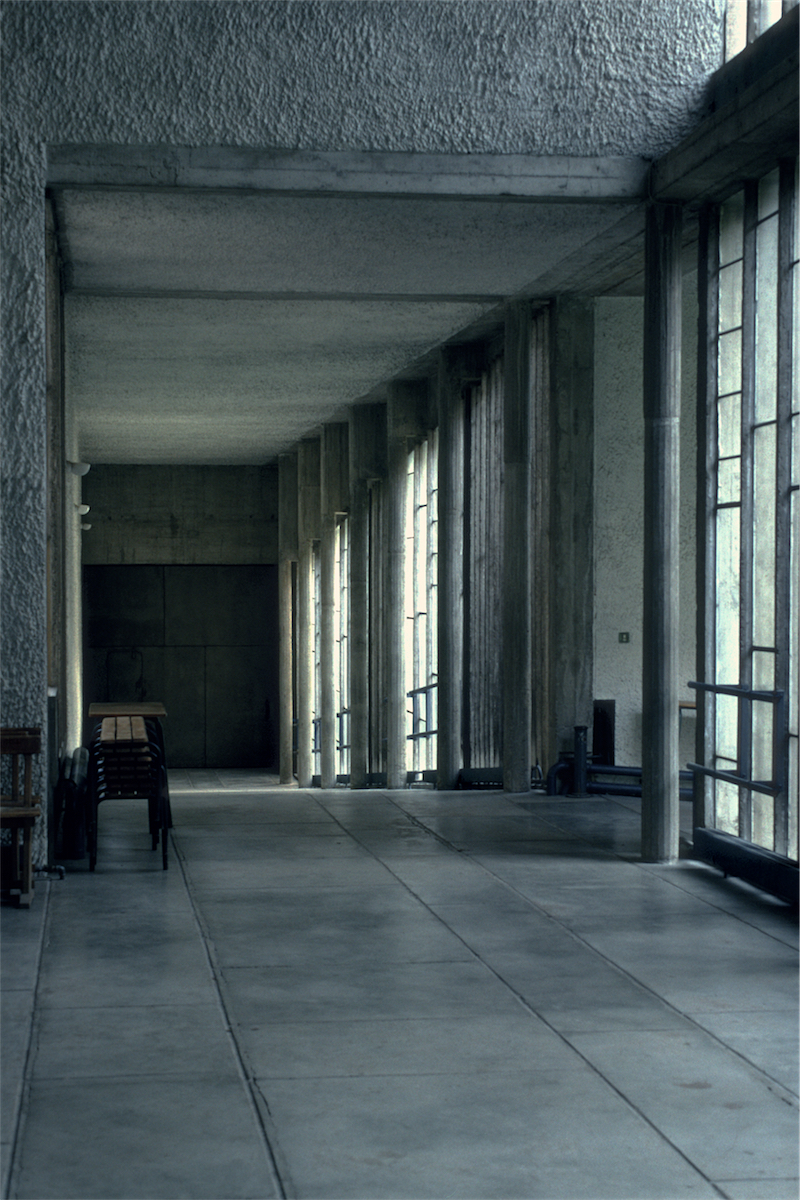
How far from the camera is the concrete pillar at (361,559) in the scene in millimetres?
19938

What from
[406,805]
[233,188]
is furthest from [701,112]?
[406,805]

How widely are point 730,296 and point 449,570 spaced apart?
681 centimetres

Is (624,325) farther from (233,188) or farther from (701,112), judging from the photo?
(233,188)

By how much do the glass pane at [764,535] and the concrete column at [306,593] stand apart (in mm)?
15080

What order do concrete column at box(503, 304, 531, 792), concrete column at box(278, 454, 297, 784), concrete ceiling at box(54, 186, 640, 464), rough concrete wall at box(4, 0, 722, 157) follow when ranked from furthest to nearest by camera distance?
concrete column at box(278, 454, 297, 784) → concrete column at box(503, 304, 531, 792) → concrete ceiling at box(54, 186, 640, 464) → rough concrete wall at box(4, 0, 722, 157)

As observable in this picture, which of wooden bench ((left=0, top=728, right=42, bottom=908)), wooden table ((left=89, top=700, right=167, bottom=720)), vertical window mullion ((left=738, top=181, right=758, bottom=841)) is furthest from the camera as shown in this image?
wooden table ((left=89, top=700, right=167, bottom=720))

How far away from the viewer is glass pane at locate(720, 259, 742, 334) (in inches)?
357

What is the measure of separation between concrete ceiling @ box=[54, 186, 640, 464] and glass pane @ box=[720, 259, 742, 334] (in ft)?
2.59

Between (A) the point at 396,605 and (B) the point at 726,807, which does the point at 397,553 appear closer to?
(A) the point at 396,605

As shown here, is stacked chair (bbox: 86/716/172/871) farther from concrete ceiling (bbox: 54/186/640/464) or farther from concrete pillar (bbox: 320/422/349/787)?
concrete pillar (bbox: 320/422/349/787)

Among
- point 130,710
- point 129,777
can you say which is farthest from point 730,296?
point 130,710

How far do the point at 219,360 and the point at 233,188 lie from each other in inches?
286

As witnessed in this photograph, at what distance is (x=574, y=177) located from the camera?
9125 mm

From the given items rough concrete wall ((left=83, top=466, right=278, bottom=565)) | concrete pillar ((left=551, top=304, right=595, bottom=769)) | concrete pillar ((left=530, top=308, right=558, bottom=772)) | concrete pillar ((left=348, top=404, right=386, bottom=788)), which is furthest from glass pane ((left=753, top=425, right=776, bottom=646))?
rough concrete wall ((left=83, top=466, right=278, bottom=565))
